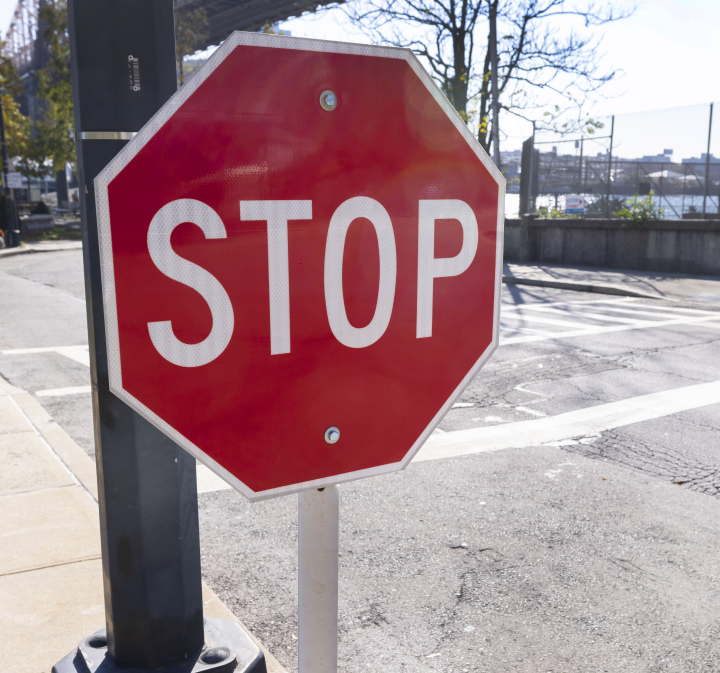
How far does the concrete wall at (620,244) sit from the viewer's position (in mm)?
17391

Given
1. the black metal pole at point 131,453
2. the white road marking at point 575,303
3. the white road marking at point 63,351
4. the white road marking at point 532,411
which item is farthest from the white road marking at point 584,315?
the black metal pole at point 131,453

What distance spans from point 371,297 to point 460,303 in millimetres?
222

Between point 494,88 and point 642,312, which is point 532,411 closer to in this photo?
point 642,312

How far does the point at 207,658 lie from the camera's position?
7.34 ft

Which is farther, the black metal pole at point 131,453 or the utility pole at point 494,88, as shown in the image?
the utility pole at point 494,88

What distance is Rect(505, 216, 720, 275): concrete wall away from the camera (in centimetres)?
1739

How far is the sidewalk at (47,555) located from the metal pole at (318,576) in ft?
4.49

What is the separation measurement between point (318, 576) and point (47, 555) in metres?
2.57

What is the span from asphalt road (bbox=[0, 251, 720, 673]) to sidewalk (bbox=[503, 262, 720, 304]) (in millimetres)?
7337

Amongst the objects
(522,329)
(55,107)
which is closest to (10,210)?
(55,107)

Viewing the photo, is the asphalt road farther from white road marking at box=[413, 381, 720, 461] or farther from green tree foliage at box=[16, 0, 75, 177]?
green tree foliage at box=[16, 0, 75, 177]

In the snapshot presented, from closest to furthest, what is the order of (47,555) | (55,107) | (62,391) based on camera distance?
(47,555)
(62,391)
(55,107)

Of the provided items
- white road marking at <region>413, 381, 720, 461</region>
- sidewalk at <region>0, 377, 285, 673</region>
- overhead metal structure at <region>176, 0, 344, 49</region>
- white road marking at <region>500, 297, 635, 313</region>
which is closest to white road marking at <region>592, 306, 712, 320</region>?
white road marking at <region>500, 297, 635, 313</region>

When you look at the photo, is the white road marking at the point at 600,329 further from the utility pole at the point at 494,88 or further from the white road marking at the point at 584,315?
the utility pole at the point at 494,88
